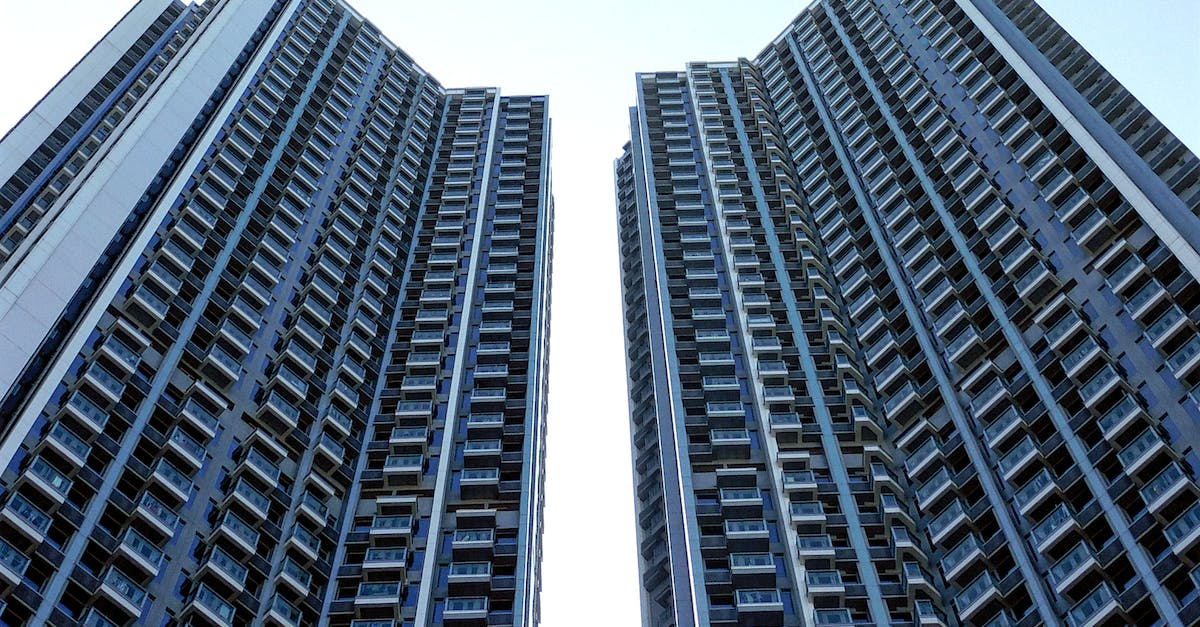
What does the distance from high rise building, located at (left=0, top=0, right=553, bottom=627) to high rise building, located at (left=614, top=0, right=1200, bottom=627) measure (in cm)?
842

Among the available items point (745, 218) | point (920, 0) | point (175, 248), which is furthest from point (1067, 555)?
point (920, 0)

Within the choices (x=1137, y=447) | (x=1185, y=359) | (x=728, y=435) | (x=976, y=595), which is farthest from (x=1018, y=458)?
(x=728, y=435)

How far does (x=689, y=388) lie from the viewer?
227 ft

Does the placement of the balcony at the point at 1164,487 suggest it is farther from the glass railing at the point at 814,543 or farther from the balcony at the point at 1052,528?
the glass railing at the point at 814,543

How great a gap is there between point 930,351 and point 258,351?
31.9 m

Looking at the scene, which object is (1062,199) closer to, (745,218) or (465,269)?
(745,218)

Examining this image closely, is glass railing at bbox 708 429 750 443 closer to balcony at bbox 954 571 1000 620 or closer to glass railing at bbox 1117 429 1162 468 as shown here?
balcony at bbox 954 571 1000 620

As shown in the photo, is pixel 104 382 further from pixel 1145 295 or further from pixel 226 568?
pixel 1145 295

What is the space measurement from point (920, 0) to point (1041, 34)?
1119 cm

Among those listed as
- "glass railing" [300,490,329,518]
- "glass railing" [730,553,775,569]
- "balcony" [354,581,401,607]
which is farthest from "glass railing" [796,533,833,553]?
"glass railing" [300,490,329,518]

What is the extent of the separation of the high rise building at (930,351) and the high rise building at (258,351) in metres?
8.42

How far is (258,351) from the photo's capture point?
64.2 metres

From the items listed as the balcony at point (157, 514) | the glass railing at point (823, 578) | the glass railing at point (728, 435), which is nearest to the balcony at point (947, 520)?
the glass railing at point (823, 578)

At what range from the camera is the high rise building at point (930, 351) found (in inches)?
2100
